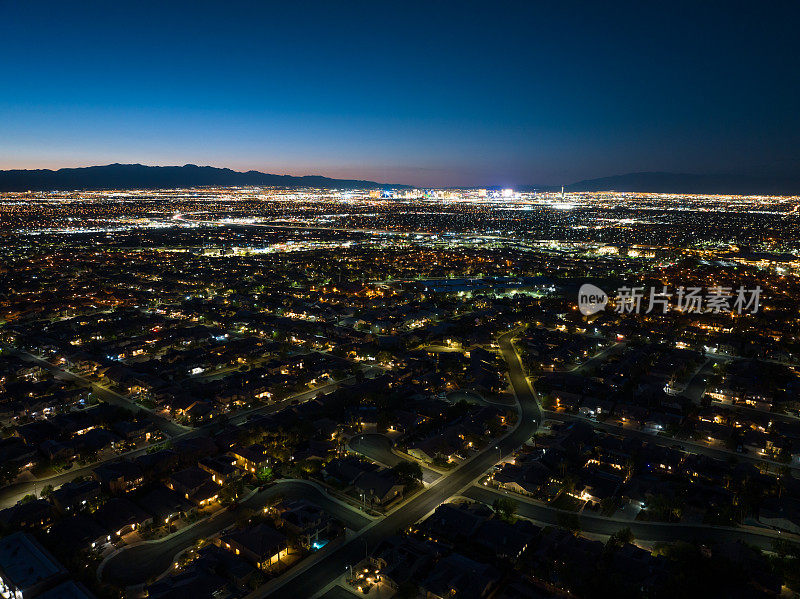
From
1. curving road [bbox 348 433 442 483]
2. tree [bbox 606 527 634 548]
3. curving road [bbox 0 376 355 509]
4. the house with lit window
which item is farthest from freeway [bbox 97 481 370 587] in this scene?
tree [bbox 606 527 634 548]

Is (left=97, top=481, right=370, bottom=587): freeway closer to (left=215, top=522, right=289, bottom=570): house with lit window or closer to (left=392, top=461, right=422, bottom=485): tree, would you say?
(left=215, top=522, right=289, bottom=570): house with lit window

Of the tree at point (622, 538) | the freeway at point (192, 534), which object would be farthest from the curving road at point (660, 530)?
the freeway at point (192, 534)

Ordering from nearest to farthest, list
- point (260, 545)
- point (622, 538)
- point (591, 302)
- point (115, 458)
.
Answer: point (260, 545) → point (622, 538) → point (115, 458) → point (591, 302)

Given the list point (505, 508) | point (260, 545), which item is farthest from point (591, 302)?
point (260, 545)

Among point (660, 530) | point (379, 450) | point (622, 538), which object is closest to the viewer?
point (622, 538)

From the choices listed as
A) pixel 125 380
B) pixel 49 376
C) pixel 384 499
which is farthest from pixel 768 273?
pixel 49 376

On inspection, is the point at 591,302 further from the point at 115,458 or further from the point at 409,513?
the point at 115,458

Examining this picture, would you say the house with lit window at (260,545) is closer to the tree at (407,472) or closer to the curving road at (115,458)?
the tree at (407,472)
